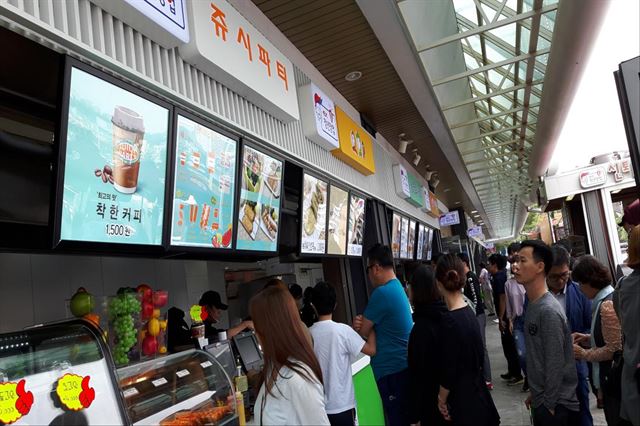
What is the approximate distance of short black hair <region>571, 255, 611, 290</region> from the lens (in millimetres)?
3420

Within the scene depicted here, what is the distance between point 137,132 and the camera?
2.37m

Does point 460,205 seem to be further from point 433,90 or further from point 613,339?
point 613,339

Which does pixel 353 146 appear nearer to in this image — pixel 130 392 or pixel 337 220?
pixel 337 220

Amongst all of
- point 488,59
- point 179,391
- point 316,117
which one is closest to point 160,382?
point 179,391

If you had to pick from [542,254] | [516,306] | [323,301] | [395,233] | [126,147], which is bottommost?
[516,306]

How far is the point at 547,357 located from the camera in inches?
102

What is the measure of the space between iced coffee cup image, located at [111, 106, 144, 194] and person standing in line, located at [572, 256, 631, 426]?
2.92 meters

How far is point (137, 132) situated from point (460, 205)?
1782cm

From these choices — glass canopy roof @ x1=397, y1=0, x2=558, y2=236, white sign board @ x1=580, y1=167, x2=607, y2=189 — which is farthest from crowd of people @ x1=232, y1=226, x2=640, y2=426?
white sign board @ x1=580, y1=167, x2=607, y2=189

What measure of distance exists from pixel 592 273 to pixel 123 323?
3335mm

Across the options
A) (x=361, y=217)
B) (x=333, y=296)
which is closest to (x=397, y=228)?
(x=361, y=217)

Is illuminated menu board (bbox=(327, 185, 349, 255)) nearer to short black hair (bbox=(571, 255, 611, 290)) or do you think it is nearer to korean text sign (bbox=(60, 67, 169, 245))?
short black hair (bbox=(571, 255, 611, 290))

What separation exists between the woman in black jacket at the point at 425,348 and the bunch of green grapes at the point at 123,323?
1.84 m

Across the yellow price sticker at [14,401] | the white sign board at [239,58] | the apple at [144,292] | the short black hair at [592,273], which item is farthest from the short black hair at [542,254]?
the yellow price sticker at [14,401]
